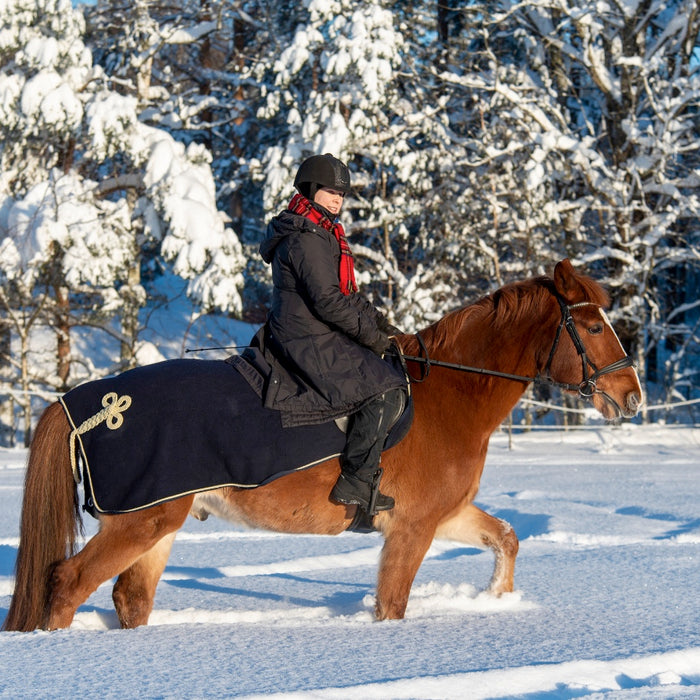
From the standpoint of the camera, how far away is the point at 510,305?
4.38 metres

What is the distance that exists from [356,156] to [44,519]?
15.4 metres

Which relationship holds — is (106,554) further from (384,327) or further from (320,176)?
(320,176)

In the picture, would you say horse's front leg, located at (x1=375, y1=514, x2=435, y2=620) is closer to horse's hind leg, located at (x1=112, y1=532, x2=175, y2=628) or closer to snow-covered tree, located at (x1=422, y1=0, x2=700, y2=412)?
horse's hind leg, located at (x1=112, y1=532, x2=175, y2=628)

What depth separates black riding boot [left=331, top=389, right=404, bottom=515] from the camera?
156 inches

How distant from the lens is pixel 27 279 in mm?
14320

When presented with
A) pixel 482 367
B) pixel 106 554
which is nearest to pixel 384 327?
pixel 482 367

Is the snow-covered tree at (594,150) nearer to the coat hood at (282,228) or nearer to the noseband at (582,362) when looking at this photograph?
the noseband at (582,362)

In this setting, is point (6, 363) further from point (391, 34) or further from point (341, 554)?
point (341, 554)

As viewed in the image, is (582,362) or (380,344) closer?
(380,344)

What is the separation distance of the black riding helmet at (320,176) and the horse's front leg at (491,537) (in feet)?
5.65

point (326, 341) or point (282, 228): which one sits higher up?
point (282, 228)

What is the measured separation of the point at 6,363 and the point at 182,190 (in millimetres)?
6170

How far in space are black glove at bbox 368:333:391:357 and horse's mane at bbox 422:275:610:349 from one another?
0.38m

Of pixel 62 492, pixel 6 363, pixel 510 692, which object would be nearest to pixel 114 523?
pixel 62 492
